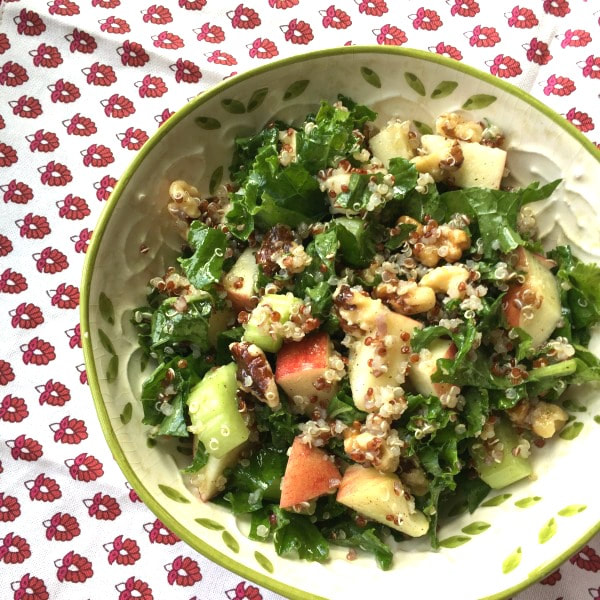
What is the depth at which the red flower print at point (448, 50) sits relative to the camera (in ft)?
7.66

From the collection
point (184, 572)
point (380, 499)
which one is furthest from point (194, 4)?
point (184, 572)

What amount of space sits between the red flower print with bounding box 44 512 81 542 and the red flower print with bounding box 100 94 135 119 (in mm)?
1396

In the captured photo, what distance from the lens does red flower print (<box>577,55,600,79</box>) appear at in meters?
2.29

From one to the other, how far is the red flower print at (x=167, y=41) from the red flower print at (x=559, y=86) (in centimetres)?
129

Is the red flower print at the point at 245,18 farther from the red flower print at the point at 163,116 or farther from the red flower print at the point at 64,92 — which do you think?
the red flower print at the point at 64,92

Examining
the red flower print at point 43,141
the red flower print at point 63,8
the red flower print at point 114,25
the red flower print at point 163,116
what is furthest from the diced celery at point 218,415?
the red flower print at point 63,8

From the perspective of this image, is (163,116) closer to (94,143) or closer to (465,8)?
(94,143)

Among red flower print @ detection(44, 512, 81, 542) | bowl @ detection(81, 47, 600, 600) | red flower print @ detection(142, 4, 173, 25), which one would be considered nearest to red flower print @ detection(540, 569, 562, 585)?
bowl @ detection(81, 47, 600, 600)

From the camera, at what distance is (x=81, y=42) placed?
95.1 inches

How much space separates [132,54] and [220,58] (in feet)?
1.03

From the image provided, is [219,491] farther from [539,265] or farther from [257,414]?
[539,265]

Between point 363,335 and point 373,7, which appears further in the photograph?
point 373,7

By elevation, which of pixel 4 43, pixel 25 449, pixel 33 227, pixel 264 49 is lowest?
pixel 25 449

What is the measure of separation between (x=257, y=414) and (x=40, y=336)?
3.13 feet
